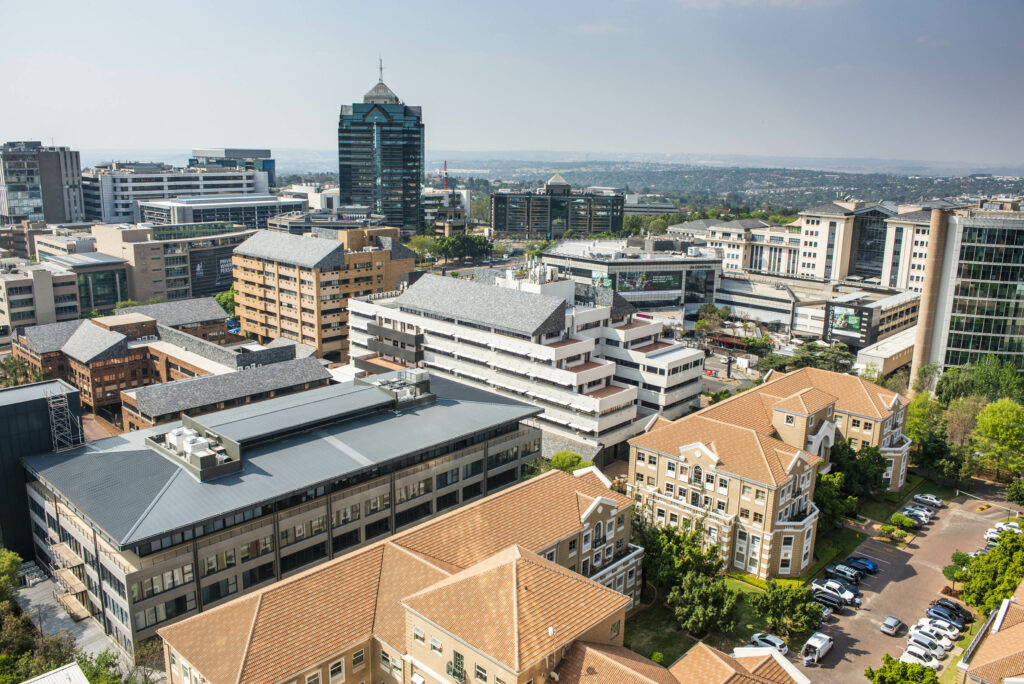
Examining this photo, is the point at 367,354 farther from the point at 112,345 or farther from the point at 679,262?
the point at 679,262

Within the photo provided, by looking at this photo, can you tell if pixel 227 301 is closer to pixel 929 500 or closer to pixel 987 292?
pixel 929 500

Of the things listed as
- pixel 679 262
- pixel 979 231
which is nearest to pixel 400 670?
pixel 979 231

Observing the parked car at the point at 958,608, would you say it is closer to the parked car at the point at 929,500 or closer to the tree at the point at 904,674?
the tree at the point at 904,674

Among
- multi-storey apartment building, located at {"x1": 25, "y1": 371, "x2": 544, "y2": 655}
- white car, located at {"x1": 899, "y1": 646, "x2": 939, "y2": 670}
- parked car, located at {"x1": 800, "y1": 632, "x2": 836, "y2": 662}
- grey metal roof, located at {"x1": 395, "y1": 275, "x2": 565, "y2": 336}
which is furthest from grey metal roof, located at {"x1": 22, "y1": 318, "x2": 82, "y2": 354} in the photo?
white car, located at {"x1": 899, "y1": 646, "x2": 939, "y2": 670}

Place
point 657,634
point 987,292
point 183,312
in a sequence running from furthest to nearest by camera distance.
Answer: point 183,312, point 987,292, point 657,634

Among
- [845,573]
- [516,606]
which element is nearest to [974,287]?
[845,573]

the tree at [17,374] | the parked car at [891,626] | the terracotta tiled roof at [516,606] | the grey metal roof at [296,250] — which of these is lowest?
the parked car at [891,626]

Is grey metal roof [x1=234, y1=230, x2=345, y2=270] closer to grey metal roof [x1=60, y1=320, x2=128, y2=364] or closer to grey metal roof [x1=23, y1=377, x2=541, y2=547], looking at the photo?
grey metal roof [x1=60, y1=320, x2=128, y2=364]

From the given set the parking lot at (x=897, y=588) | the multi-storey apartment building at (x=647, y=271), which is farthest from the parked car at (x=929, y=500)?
the multi-storey apartment building at (x=647, y=271)
